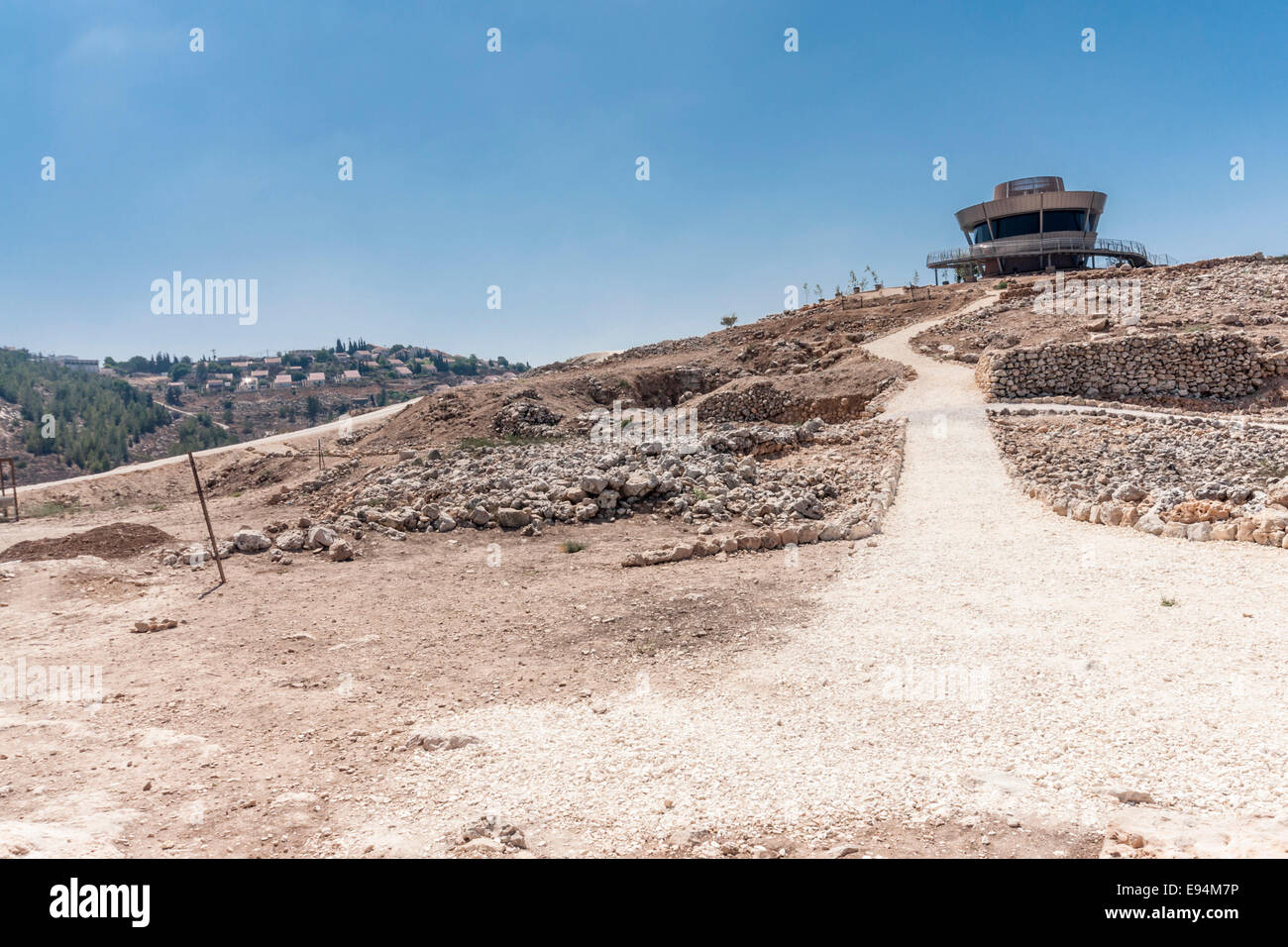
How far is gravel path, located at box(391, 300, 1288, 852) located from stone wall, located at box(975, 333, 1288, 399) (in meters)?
14.1

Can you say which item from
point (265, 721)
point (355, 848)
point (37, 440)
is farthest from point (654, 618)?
point (37, 440)

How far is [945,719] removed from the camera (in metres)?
5.85

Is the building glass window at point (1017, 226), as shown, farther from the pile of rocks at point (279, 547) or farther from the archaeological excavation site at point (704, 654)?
the pile of rocks at point (279, 547)

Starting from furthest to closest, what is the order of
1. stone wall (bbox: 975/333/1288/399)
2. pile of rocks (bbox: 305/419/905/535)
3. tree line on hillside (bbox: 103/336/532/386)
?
tree line on hillside (bbox: 103/336/532/386)
stone wall (bbox: 975/333/1288/399)
pile of rocks (bbox: 305/419/905/535)

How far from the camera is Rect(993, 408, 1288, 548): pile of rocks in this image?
34.1 ft

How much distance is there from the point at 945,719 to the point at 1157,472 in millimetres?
10773

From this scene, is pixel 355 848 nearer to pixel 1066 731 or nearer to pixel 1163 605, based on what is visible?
pixel 1066 731

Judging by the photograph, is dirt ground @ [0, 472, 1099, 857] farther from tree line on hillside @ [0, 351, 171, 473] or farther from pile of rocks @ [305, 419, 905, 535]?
tree line on hillside @ [0, 351, 171, 473]

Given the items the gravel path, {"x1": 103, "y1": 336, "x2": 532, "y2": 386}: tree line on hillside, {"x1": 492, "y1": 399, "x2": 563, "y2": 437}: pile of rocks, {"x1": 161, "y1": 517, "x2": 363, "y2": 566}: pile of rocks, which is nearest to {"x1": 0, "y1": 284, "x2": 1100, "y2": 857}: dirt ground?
the gravel path

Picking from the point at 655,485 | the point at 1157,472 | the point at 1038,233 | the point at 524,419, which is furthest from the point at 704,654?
the point at 1038,233

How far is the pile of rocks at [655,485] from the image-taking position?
14.2m

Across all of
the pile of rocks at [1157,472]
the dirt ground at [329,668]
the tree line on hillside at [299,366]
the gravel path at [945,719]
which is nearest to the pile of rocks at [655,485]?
the dirt ground at [329,668]

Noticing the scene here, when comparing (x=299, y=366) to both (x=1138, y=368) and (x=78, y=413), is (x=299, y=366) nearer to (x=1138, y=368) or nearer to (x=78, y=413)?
(x=78, y=413)

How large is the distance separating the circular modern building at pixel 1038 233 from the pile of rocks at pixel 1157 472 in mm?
42741
